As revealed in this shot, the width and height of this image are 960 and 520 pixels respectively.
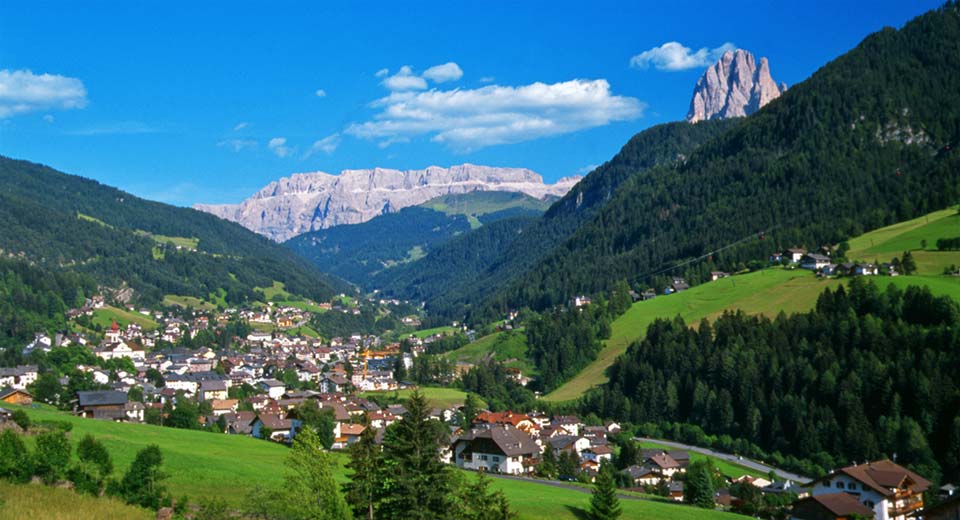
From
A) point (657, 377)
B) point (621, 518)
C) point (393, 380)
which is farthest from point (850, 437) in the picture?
point (393, 380)

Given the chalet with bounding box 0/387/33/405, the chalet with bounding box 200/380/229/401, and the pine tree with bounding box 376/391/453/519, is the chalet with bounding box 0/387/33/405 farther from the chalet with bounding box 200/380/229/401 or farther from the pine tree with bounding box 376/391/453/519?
the pine tree with bounding box 376/391/453/519

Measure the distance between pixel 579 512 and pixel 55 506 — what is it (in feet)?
91.9

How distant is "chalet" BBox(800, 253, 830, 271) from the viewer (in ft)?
486

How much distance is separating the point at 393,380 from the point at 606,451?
60.8 meters

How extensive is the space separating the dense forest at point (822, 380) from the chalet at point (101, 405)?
191ft

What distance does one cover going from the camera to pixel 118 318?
185 m

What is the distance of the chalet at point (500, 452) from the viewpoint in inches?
3098

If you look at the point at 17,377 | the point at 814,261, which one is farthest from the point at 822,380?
the point at 17,377

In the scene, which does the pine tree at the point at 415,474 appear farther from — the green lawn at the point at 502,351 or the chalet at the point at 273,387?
the green lawn at the point at 502,351

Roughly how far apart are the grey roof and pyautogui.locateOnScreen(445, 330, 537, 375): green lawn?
7461cm

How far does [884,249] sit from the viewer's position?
14500 cm

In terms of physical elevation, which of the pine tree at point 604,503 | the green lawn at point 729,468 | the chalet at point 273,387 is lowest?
the green lawn at point 729,468

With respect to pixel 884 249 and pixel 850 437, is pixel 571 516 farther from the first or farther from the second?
pixel 884 249

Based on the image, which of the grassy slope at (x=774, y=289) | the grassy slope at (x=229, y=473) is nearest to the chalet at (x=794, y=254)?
the grassy slope at (x=774, y=289)
